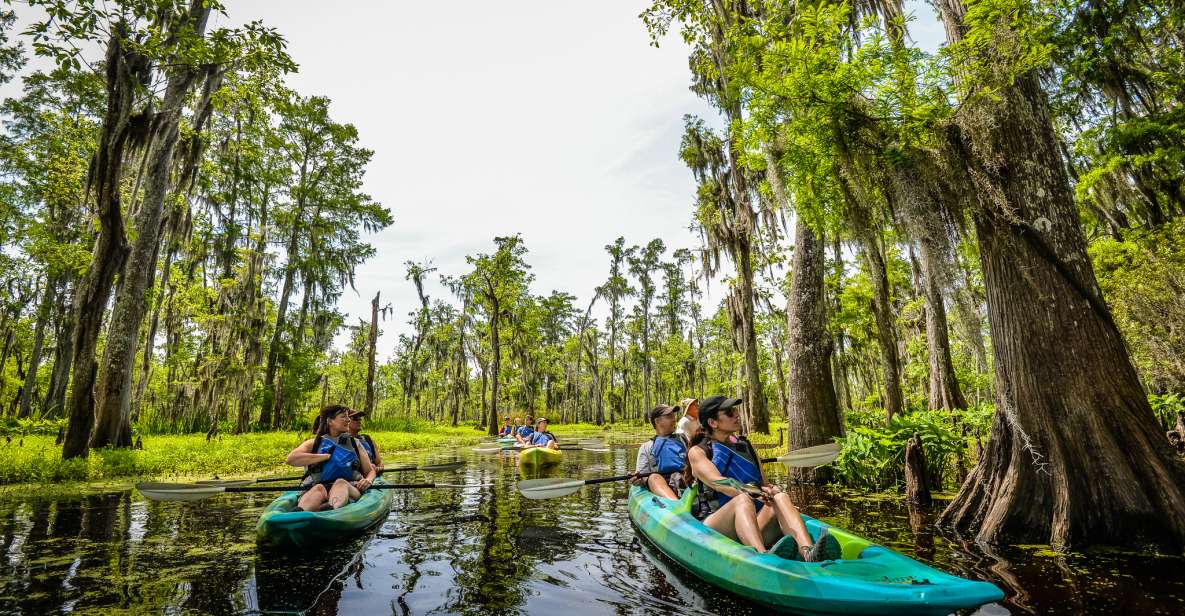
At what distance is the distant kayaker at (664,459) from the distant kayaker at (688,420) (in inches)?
5.9

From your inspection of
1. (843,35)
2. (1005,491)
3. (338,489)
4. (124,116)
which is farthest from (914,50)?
(124,116)

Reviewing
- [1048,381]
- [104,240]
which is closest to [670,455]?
[1048,381]

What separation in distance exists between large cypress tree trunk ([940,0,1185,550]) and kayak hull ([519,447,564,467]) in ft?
29.3

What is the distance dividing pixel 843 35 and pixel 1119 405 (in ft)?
14.9

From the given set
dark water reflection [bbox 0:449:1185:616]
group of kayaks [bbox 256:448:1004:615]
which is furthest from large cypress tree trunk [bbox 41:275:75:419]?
group of kayaks [bbox 256:448:1004:615]

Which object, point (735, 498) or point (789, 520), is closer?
point (789, 520)

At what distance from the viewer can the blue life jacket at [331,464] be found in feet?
20.9

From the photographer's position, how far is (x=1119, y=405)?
472cm

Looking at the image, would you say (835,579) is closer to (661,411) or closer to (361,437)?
(661,411)

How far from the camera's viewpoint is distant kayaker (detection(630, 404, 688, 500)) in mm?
6898

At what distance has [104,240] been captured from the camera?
32.6 feet

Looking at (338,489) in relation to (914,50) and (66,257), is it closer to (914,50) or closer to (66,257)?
(914,50)

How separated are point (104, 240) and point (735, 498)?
1237 centimetres

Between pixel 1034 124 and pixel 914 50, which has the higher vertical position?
pixel 914 50
